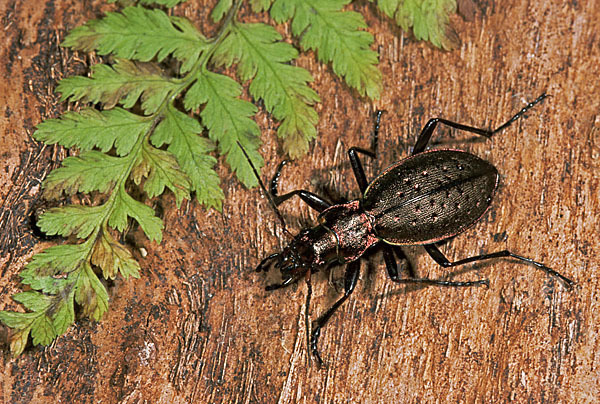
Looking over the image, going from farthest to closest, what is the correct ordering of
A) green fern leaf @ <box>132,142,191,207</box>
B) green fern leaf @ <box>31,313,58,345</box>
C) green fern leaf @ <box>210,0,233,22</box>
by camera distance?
green fern leaf @ <box>210,0,233,22</box> < green fern leaf @ <box>132,142,191,207</box> < green fern leaf @ <box>31,313,58,345</box>

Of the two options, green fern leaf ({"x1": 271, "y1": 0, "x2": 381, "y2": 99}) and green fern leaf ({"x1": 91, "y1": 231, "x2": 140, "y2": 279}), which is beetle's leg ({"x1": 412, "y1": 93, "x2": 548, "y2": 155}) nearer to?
green fern leaf ({"x1": 271, "y1": 0, "x2": 381, "y2": 99})

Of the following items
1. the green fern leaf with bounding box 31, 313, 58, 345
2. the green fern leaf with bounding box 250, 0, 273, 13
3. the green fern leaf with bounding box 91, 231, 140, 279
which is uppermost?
the green fern leaf with bounding box 250, 0, 273, 13

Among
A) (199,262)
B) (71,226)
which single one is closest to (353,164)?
(199,262)

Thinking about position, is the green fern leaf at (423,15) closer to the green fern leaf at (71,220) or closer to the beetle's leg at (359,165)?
the beetle's leg at (359,165)

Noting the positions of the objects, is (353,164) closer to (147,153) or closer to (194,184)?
(194,184)

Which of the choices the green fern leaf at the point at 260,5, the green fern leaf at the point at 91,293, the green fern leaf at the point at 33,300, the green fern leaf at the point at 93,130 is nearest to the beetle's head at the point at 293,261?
the green fern leaf at the point at 91,293

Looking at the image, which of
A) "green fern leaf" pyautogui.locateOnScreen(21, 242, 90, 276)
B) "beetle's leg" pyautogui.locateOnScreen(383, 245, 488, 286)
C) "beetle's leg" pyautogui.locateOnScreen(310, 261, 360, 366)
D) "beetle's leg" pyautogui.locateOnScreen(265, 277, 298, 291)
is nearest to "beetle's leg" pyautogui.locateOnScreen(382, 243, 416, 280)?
"beetle's leg" pyautogui.locateOnScreen(383, 245, 488, 286)

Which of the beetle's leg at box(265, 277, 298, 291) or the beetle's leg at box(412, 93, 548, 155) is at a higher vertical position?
the beetle's leg at box(412, 93, 548, 155)
